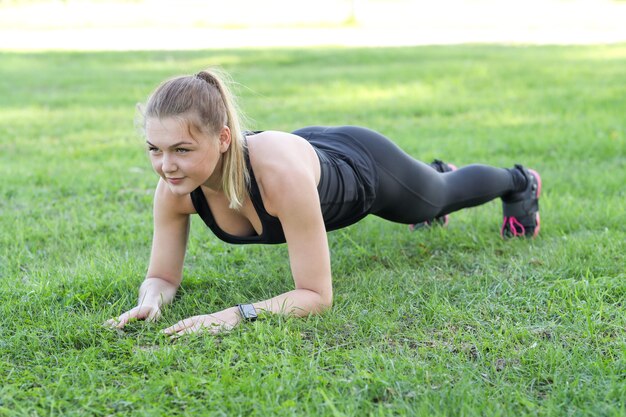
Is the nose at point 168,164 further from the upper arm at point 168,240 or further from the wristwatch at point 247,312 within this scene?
the wristwatch at point 247,312

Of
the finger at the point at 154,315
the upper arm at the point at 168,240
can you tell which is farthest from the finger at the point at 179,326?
the upper arm at the point at 168,240

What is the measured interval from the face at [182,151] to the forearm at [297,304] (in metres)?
0.60

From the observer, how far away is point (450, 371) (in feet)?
9.45

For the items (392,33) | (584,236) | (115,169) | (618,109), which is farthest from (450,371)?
(392,33)

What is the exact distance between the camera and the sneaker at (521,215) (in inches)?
179

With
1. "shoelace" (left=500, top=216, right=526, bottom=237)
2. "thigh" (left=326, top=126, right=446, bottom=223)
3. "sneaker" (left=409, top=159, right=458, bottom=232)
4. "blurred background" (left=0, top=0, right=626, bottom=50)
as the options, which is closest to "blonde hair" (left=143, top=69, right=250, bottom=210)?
"thigh" (left=326, top=126, right=446, bottom=223)

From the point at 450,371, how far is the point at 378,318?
22.9 inches

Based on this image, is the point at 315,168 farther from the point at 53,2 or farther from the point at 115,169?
the point at 53,2

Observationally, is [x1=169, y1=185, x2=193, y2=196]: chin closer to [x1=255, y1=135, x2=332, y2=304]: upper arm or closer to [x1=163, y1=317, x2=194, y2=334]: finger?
[x1=255, y1=135, x2=332, y2=304]: upper arm

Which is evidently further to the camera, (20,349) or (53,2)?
(53,2)

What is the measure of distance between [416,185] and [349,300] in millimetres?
799

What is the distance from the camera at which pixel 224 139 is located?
3.27 meters

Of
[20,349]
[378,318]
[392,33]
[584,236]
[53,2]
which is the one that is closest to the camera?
[20,349]

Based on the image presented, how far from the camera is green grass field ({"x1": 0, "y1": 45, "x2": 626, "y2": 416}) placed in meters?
2.74
